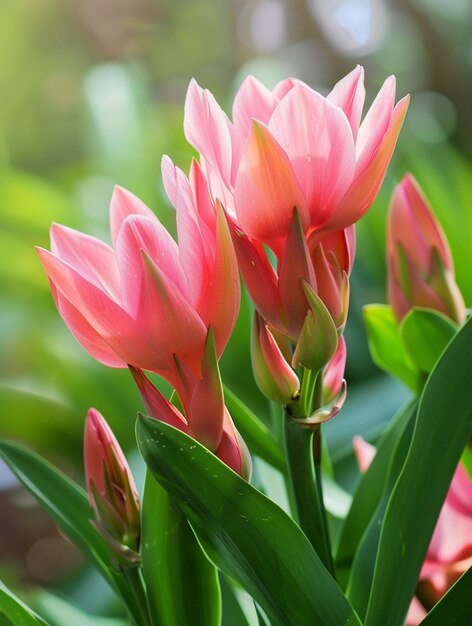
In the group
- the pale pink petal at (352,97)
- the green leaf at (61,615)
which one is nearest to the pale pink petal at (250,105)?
the pale pink petal at (352,97)

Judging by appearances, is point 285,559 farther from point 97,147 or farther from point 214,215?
point 97,147

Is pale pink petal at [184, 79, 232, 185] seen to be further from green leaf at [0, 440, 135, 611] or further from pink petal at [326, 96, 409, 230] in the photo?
green leaf at [0, 440, 135, 611]

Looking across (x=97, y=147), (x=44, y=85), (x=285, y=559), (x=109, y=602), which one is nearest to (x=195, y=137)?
(x=285, y=559)

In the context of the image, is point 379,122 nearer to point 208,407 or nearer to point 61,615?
point 208,407

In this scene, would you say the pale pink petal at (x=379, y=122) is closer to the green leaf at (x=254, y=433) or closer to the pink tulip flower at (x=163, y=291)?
A: the pink tulip flower at (x=163, y=291)

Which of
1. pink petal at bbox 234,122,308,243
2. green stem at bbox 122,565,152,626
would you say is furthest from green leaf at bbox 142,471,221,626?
pink petal at bbox 234,122,308,243
